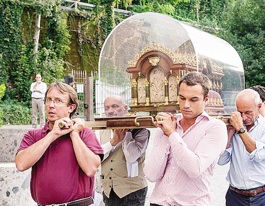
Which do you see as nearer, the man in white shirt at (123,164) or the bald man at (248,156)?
the bald man at (248,156)

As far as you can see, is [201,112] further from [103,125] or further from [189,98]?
[103,125]

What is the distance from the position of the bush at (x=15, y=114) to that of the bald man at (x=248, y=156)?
1610 centimetres

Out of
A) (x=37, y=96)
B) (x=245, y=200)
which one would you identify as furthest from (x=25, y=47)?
(x=245, y=200)

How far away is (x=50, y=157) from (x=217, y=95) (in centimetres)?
212

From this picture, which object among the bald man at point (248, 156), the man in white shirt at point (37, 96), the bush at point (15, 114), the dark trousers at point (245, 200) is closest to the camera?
the bald man at point (248, 156)

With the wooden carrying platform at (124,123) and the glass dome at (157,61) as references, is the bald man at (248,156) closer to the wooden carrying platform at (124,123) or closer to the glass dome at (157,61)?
the wooden carrying platform at (124,123)

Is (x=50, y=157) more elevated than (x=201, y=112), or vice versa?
(x=201, y=112)

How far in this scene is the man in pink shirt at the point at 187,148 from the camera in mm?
3096

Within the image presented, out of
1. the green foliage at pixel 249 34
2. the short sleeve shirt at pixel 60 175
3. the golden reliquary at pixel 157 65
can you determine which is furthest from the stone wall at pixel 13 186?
the green foliage at pixel 249 34

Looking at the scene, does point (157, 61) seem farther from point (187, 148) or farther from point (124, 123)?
point (187, 148)

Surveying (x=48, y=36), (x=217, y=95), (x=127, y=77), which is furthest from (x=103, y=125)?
(x=48, y=36)

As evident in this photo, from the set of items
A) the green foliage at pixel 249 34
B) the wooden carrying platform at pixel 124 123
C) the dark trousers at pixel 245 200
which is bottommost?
the dark trousers at pixel 245 200

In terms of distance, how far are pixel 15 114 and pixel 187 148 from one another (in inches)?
691

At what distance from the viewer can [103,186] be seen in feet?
15.7
